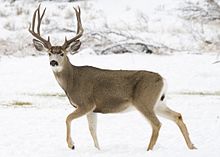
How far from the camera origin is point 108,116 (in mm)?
15062

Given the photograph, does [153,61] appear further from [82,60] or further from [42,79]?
[42,79]

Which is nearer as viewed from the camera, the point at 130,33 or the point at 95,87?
the point at 95,87

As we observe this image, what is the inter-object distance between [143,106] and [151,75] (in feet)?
1.81

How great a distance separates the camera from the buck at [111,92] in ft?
34.5

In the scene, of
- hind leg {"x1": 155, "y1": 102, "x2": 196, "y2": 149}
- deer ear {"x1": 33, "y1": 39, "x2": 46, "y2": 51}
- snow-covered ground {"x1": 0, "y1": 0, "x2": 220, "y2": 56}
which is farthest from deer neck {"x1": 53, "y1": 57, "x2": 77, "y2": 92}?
snow-covered ground {"x1": 0, "y1": 0, "x2": 220, "y2": 56}

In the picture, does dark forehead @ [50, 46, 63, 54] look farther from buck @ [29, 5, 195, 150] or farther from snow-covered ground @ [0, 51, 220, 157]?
snow-covered ground @ [0, 51, 220, 157]

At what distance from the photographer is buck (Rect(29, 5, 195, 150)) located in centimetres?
1051

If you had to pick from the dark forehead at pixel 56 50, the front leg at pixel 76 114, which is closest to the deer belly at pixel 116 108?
the front leg at pixel 76 114

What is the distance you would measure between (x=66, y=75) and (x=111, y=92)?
2.86 ft

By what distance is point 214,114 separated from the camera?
1510 centimetres

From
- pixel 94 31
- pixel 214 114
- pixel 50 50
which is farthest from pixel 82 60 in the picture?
pixel 50 50

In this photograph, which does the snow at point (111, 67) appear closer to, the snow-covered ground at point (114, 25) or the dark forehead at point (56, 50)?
the snow-covered ground at point (114, 25)

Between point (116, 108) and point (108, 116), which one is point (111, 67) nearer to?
point (108, 116)

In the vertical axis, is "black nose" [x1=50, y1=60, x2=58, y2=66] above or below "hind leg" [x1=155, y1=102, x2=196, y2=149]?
above
